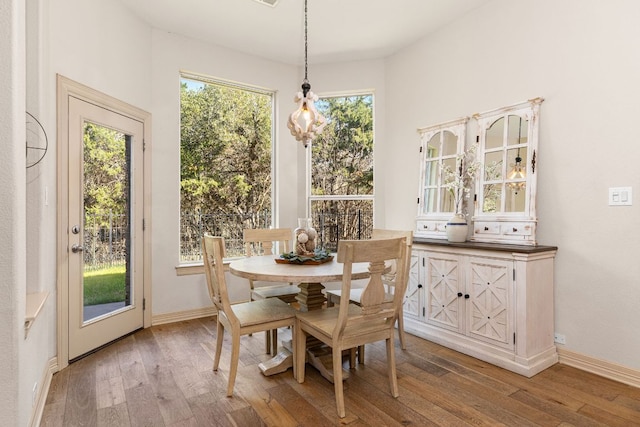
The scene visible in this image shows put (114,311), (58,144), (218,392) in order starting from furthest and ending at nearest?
(114,311) → (58,144) → (218,392)

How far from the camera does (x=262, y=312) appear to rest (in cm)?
236

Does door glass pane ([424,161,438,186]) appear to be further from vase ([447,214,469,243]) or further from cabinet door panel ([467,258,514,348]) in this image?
cabinet door panel ([467,258,514,348])

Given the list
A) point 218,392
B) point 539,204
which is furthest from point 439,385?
point 539,204

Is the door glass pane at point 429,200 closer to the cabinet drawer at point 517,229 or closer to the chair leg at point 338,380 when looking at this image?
the cabinet drawer at point 517,229

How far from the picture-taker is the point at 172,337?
125 inches

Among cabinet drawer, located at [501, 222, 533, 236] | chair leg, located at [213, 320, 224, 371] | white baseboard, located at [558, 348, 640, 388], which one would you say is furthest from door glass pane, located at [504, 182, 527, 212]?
chair leg, located at [213, 320, 224, 371]

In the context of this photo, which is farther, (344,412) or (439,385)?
(439,385)

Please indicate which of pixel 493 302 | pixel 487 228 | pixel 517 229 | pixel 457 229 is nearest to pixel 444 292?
pixel 493 302

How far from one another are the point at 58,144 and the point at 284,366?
238cm

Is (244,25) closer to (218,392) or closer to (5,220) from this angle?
(5,220)

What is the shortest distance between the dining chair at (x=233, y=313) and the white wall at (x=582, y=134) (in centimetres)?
213

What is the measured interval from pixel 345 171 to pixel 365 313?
2612 mm

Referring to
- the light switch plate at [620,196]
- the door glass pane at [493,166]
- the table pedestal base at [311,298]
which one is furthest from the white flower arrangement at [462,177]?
the table pedestal base at [311,298]

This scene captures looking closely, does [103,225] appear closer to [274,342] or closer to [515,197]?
[274,342]
